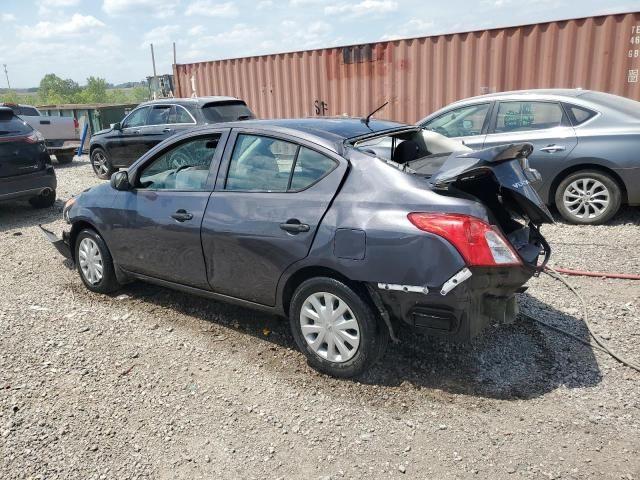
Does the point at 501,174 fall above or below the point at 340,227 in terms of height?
above

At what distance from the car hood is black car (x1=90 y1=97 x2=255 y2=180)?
23.6 feet

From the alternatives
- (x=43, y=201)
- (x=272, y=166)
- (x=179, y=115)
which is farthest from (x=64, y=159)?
(x=272, y=166)

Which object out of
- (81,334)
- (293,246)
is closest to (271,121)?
(293,246)

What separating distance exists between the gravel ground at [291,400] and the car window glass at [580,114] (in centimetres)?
253

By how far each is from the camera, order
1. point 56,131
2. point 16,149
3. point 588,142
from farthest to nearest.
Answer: point 56,131 → point 16,149 → point 588,142

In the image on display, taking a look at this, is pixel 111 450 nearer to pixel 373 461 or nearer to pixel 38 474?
pixel 38 474

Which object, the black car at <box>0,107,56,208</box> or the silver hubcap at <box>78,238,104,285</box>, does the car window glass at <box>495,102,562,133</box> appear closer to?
the silver hubcap at <box>78,238,104,285</box>

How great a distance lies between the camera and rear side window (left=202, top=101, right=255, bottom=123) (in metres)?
9.76

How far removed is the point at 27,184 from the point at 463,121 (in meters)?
6.35

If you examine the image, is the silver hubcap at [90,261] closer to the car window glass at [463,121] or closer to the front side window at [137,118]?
the car window glass at [463,121]

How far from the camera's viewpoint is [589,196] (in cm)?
641

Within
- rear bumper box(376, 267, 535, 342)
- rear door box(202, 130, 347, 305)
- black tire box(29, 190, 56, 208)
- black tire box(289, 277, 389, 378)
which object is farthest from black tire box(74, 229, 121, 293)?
black tire box(29, 190, 56, 208)

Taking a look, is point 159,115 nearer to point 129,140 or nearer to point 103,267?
point 129,140

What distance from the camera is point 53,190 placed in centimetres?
857
